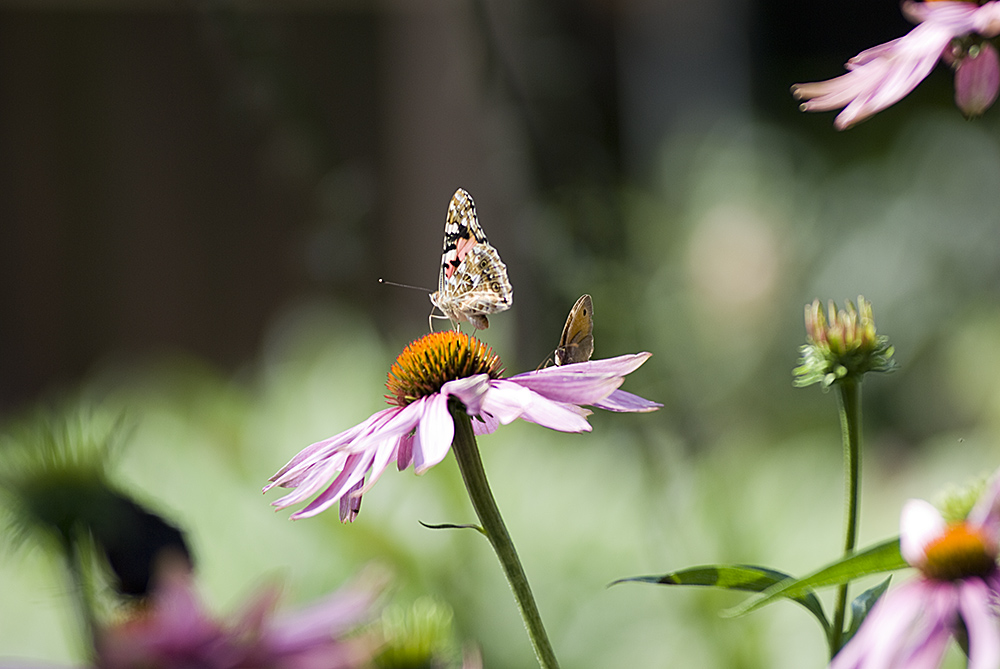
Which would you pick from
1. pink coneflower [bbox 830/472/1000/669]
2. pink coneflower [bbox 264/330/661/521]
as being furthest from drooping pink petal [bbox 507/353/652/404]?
pink coneflower [bbox 830/472/1000/669]

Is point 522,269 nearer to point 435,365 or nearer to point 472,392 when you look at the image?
point 435,365

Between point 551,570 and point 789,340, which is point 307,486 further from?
point 789,340

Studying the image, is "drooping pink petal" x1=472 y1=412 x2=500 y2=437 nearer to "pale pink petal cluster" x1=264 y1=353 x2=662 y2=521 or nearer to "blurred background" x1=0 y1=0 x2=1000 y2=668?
"pale pink petal cluster" x1=264 y1=353 x2=662 y2=521

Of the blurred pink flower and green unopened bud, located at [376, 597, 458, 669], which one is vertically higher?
the blurred pink flower

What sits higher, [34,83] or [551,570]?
[34,83]

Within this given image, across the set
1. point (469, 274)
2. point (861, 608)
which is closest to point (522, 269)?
point (469, 274)

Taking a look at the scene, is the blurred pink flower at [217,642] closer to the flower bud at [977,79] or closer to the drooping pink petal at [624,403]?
the drooping pink petal at [624,403]

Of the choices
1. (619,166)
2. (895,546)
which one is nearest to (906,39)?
(895,546)
